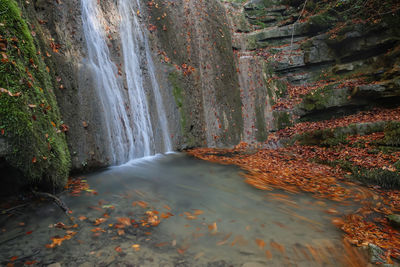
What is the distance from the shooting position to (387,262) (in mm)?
2482

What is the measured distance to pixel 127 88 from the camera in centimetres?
647

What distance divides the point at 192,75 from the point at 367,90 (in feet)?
23.2

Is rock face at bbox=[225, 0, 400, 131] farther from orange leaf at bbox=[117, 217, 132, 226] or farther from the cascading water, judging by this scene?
orange leaf at bbox=[117, 217, 132, 226]

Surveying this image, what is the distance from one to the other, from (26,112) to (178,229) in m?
2.39

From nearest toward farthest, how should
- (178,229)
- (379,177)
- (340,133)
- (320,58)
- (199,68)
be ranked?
(178,229), (379,177), (340,133), (199,68), (320,58)

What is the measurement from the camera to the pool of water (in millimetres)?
2338

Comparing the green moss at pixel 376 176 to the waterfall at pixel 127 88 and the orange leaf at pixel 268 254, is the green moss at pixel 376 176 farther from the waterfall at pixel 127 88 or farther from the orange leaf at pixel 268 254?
the waterfall at pixel 127 88

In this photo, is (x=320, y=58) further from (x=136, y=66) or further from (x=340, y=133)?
(x=136, y=66)

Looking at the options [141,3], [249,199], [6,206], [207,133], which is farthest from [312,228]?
[141,3]

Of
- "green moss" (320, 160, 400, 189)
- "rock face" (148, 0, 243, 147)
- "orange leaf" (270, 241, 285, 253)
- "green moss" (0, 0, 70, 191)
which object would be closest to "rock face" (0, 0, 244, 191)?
"rock face" (148, 0, 243, 147)

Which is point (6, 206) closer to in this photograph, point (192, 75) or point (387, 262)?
point (387, 262)

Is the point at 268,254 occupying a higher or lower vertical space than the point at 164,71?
lower

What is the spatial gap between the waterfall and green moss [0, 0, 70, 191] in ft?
6.45

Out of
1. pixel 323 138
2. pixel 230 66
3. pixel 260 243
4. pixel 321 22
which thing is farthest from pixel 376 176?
pixel 321 22
